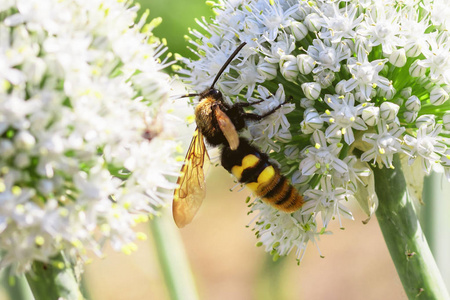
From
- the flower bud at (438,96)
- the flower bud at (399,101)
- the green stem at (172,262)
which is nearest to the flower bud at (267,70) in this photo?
the flower bud at (399,101)

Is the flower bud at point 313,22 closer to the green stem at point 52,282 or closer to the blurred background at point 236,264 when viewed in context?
the green stem at point 52,282

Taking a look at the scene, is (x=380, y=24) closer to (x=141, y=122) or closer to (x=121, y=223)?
(x=141, y=122)

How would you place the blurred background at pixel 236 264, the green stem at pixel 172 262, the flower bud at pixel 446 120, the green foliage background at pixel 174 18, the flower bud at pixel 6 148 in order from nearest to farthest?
the flower bud at pixel 6 148 → the flower bud at pixel 446 120 → the green stem at pixel 172 262 → the green foliage background at pixel 174 18 → the blurred background at pixel 236 264

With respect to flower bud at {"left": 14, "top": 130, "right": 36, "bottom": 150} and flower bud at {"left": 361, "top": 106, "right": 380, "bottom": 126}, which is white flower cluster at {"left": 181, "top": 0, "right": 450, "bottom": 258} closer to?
flower bud at {"left": 361, "top": 106, "right": 380, "bottom": 126}

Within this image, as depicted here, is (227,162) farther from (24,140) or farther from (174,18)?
(174,18)

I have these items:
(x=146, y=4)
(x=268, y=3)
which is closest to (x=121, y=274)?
(x=146, y=4)

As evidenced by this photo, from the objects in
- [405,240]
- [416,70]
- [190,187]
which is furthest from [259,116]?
[405,240]
